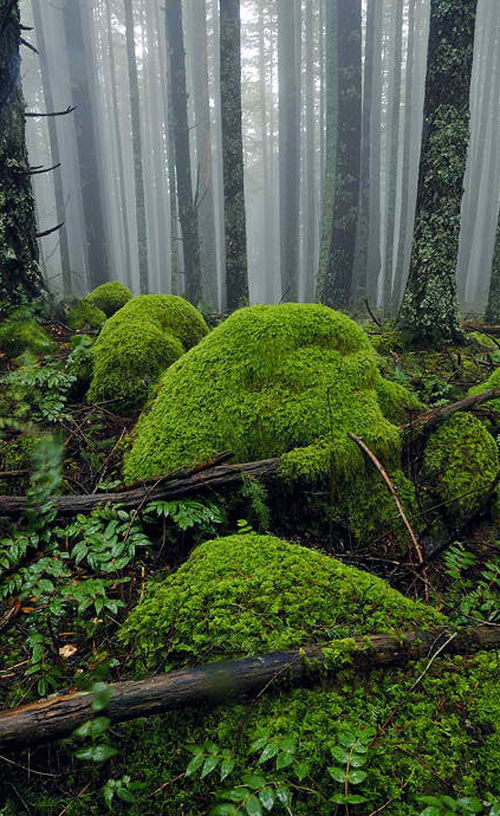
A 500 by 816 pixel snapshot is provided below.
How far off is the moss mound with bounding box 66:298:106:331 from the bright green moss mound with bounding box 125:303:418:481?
2903mm

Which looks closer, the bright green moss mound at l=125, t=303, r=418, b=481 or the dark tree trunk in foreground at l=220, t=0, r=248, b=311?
the bright green moss mound at l=125, t=303, r=418, b=481

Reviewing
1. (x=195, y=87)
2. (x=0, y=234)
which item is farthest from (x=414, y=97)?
(x=0, y=234)

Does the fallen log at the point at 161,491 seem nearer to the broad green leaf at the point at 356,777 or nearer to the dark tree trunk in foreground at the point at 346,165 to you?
the broad green leaf at the point at 356,777

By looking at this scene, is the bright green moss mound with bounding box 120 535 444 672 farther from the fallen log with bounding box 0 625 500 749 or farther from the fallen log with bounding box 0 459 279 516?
the fallen log with bounding box 0 459 279 516

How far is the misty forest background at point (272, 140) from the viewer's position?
34.9 ft

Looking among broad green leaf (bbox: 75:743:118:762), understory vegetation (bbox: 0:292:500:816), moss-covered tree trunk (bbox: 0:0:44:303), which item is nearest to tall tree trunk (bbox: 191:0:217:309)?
moss-covered tree trunk (bbox: 0:0:44:303)

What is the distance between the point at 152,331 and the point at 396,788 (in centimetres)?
398

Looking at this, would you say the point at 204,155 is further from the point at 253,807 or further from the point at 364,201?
the point at 253,807

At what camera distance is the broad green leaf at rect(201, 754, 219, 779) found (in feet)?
4.70

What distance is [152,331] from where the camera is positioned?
4.52 meters

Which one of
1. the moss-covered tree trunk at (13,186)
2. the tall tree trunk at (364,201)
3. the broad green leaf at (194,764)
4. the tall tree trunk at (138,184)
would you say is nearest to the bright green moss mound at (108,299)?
the moss-covered tree trunk at (13,186)

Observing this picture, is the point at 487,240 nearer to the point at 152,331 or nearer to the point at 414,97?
the point at 414,97

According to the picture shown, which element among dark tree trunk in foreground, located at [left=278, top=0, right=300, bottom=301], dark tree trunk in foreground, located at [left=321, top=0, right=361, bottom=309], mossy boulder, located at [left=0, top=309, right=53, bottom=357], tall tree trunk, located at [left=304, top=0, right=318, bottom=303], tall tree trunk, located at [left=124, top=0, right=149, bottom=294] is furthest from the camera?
tall tree trunk, located at [left=304, top=0, right=318, bottom=303]

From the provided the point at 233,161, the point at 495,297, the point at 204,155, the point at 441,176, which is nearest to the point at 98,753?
the point at 441,176
